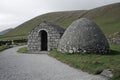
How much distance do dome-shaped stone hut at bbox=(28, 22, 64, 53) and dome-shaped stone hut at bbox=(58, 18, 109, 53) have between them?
21.9 ft

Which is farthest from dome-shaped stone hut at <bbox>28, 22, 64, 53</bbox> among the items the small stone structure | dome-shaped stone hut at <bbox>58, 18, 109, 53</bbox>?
dome-shaped stone hut at <bbox>58, 18, 109, 53</bbox>

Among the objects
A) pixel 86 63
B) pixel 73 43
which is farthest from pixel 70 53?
pixel 86 63

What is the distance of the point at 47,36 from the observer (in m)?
32.0

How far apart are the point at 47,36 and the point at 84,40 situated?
392 inches

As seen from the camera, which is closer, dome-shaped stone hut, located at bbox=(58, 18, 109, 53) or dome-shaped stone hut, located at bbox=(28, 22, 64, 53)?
dome-shaped stone hut, located at bbox=(58, 18, 109, 53)

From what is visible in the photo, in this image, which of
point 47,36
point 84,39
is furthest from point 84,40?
point 47,36

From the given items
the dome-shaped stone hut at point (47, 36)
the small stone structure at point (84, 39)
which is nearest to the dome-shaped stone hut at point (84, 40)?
the small stone structure at point (84, 39)

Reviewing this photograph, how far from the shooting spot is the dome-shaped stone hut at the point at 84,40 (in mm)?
22922

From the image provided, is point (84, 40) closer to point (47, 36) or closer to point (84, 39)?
point (84, 39)

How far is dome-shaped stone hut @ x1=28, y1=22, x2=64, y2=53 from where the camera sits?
103ft

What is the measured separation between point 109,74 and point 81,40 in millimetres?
9577

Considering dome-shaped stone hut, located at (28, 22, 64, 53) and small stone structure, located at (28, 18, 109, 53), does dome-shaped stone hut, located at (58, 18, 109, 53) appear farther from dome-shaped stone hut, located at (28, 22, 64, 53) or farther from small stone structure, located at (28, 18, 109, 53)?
dome-shaped stone hut, located at (28, 22, 64, 53)

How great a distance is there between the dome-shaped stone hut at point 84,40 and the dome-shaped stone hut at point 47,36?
21.9ft

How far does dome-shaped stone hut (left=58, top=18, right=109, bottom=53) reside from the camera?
22.9 meters
